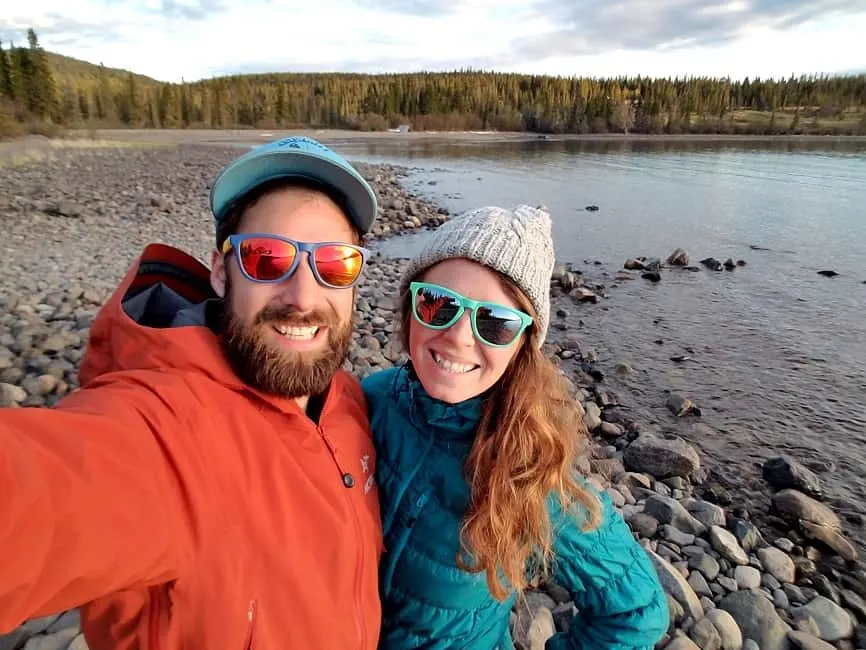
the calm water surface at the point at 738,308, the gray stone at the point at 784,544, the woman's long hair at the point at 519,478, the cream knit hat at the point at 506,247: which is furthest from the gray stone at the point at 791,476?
the cream knit hat at the point at 506,247

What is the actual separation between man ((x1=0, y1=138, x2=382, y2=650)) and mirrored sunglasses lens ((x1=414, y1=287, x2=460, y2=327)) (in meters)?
0.30

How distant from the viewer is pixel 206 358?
4.99 ft

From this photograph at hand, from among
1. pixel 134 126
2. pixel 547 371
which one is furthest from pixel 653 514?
pixel 134 126

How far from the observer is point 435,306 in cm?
195

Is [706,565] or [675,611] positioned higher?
[675,611]

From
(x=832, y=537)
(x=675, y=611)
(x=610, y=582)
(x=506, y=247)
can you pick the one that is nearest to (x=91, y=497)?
(x=506, y=247)

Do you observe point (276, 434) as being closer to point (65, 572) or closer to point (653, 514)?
point (65, 572)

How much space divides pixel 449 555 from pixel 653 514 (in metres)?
3.34

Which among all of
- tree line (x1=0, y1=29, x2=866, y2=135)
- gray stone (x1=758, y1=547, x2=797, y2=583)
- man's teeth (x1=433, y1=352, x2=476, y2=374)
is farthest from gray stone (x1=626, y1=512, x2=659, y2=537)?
tree line (x1=0, y1=29, x2=866, y2=135)

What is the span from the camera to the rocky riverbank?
130 inches

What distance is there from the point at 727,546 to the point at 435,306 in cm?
369

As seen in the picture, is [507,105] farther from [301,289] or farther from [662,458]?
[301,289]

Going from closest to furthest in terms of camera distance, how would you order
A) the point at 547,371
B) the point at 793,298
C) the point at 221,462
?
1. the point at 221,462
2. the point at 547,371
3. the point at 793,298

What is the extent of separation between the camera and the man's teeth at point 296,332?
1835 millimetres
